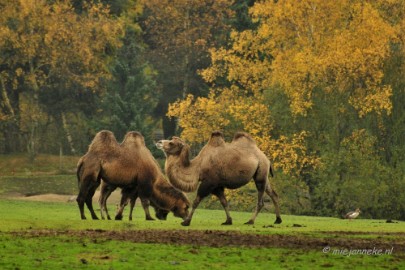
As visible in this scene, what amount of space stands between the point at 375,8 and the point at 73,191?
2087 centimetres

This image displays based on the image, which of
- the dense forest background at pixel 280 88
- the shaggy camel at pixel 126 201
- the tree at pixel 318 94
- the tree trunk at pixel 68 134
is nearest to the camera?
the shaggy camel at pixel 126 201

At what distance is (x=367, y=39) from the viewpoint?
178ft

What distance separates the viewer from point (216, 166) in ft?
106

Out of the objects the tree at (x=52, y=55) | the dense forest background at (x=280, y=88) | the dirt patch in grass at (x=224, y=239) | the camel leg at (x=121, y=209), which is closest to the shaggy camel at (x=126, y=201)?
the camel leg at (x=121, y=209)

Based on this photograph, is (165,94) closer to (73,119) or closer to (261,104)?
(73,119)

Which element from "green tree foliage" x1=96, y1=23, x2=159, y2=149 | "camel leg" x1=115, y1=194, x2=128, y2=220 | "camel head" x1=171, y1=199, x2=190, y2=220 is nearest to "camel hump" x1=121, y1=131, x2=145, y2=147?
"camel leg" x1=115, y1=194, x2=128, y2=220

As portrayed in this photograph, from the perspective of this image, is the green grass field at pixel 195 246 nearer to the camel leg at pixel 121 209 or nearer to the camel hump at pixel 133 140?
the camel leg at pixel 121 209

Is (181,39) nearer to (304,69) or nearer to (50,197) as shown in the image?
(50,197)

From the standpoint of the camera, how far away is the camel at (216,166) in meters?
32.5

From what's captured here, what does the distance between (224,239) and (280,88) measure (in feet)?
102

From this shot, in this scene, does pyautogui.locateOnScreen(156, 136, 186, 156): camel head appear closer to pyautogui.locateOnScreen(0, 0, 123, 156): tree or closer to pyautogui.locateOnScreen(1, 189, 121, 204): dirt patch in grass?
pyautogui.locateOnScreen(1, 189, 121, 204): dirt patch in grass

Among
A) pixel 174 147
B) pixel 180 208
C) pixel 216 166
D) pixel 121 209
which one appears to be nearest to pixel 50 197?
pixel 180 208

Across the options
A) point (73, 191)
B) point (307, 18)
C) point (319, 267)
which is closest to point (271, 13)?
point (307, 18)

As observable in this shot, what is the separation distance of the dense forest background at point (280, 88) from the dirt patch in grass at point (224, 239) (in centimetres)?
2456
